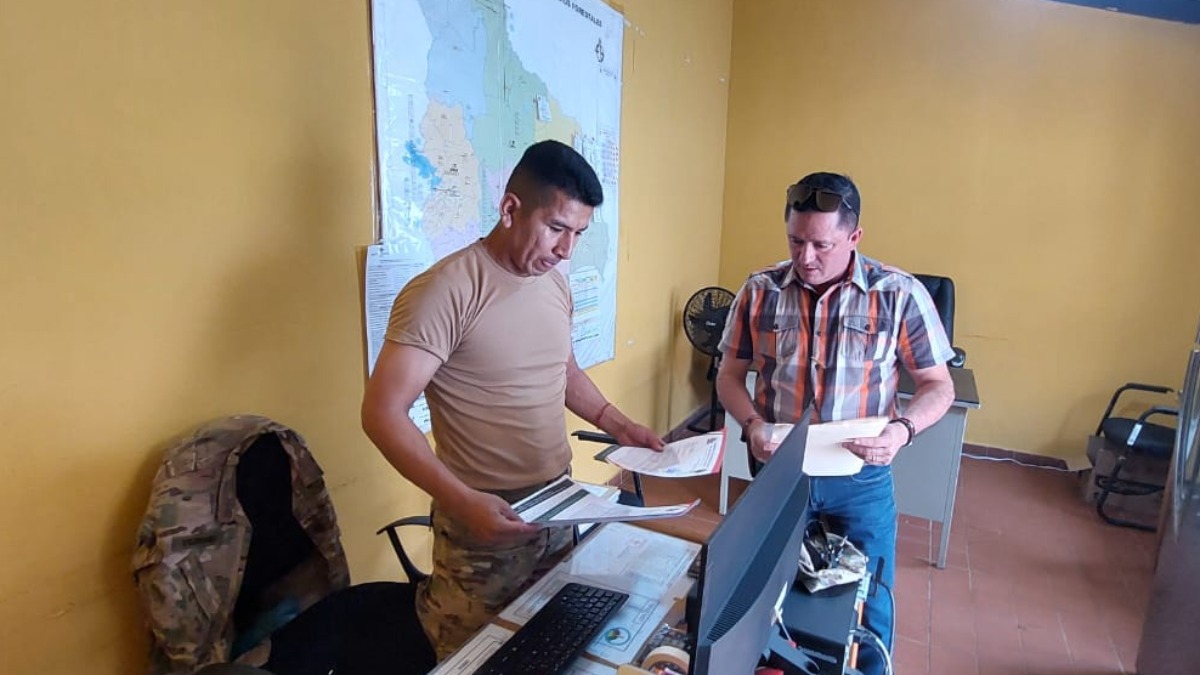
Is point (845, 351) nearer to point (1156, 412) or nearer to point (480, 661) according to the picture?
point (480, 661)

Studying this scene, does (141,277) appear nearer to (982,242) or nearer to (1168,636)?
(1168,636)

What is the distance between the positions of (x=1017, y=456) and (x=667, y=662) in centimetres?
400

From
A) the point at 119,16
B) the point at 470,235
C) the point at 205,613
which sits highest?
the point at 119,16

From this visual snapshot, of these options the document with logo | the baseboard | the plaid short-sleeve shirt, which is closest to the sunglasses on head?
the plaid short-sleeve shirt

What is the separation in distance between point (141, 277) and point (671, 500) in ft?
8.72

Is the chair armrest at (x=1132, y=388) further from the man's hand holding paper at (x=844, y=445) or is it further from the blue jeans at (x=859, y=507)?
the man's hand holding paper at (x=844, y=445)

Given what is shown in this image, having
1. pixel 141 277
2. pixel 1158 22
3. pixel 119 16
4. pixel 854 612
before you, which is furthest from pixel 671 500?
pixel 1158 22

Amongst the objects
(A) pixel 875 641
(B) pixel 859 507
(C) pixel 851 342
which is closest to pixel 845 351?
(C) pixel 851 342

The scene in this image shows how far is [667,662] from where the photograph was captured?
0.96 metres

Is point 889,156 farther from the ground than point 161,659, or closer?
farther from the ground

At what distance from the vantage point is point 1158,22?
3.48m

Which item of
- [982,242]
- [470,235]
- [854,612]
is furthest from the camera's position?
[982,242]

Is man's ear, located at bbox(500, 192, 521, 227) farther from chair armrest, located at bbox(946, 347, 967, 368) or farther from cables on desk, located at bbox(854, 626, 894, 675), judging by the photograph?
chair armrest, located at bbox(946, 347, 967, 368)

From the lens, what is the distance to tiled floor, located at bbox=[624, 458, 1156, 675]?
2316 millimetres
